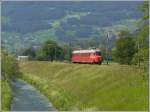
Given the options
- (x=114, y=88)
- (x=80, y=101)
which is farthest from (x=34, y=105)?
(x=114, y=88)

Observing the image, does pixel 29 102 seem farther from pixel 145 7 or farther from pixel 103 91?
pixel 145 7

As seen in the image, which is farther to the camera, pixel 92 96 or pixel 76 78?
pixel 76 78

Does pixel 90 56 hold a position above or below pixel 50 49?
above

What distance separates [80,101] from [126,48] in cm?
4517

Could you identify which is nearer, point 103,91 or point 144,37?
point 144,37

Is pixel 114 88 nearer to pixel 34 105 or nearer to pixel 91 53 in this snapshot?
pixel 34 105

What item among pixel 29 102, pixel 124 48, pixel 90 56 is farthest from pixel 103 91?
pixel 124 48

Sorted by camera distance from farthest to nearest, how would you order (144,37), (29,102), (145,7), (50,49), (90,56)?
1. (50,49)
2. (90,56)
3. (29,102)
4. (145,7)
5. (144,37)

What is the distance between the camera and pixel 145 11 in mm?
40625

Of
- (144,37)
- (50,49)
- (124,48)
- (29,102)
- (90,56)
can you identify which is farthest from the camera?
(50,49)

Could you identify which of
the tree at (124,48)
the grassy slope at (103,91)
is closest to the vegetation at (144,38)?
the grassy slope at (103,91)

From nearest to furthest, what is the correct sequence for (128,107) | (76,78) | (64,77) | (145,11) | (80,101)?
(128,107) < (145,11) < (80,101) < (76,78) < (64,77)

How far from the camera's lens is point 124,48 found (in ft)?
295

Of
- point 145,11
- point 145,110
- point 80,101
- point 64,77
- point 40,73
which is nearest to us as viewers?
point 145,110
